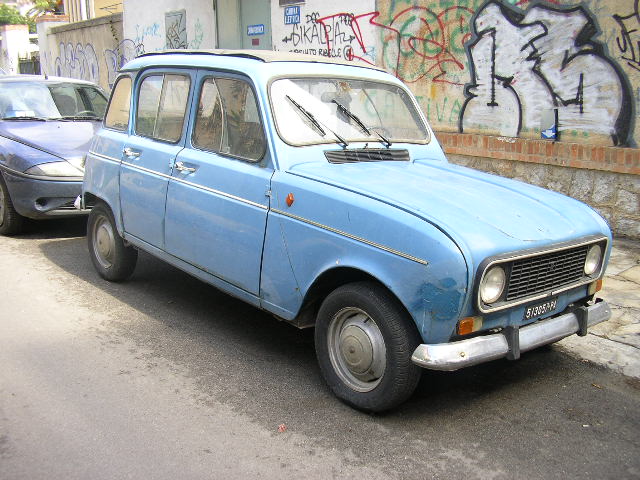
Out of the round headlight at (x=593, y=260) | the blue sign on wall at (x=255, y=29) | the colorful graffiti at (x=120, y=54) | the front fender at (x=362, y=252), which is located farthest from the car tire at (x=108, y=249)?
the colorful graffiti at (x=120, y=54)

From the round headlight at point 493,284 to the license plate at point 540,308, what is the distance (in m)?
0.34

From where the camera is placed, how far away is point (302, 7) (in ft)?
36.6

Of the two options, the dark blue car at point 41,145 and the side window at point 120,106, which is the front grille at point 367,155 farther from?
the dark blue car at point 41,145

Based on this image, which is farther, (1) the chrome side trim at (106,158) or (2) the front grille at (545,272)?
(1) the chrome side trim at (106,158)

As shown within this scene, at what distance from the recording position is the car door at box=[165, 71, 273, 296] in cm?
426

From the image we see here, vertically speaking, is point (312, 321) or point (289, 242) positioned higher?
point (289, 242)

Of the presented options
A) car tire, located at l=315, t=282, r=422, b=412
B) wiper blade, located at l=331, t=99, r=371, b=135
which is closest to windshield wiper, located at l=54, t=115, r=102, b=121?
wiper blade, located at l=331, t=99, r=371, b=135

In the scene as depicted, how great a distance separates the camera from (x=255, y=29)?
12500mm

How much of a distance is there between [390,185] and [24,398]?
242 centimetres

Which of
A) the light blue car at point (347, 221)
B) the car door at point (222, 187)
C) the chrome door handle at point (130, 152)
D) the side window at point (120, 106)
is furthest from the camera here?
the side window at point (120, 106)

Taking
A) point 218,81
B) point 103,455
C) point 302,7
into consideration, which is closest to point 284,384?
point 103,455

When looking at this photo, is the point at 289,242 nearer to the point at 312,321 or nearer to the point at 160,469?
the point at 312,321

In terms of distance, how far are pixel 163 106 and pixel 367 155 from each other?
5.86 ft

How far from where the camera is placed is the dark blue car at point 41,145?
7246 millimetres
